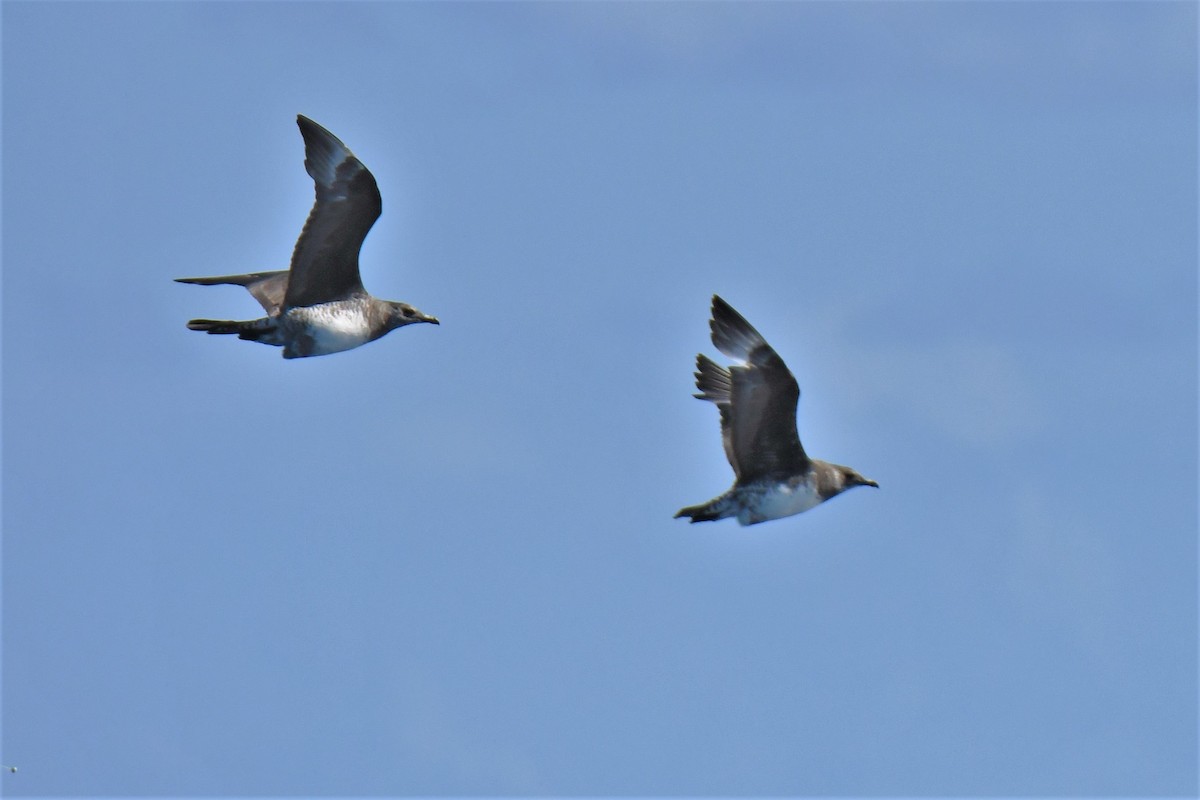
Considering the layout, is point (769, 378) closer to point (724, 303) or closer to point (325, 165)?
point (724, 303)

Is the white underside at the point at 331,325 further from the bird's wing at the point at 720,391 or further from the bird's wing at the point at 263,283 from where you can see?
the bird's wing at the point at 720,391

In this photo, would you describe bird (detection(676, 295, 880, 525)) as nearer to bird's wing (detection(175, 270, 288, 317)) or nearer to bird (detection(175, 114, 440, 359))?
bird (detection(175, 114, 440, 359))

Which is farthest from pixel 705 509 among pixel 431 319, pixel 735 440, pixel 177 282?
pixel 177 282

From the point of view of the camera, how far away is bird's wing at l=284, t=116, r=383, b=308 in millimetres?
39344

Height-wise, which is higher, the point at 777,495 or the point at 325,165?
the point at 325,165

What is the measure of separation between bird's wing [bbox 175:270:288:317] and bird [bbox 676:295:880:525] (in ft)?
17.9

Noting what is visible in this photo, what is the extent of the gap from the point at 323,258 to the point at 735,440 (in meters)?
5.66

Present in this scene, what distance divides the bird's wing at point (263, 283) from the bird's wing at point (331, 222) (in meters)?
0.59

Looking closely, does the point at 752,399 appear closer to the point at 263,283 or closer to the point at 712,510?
the point at 712,510

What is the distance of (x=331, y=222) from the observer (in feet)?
130

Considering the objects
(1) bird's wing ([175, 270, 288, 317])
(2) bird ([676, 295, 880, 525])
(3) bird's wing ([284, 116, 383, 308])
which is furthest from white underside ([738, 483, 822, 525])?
(1) bird's wing ([175, 270, 288, 317])

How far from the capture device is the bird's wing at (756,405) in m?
39.4

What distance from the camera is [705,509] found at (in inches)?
1565

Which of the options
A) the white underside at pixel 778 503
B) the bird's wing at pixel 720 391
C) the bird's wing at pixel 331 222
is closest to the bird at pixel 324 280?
the bird's wing at pixel 331 222
